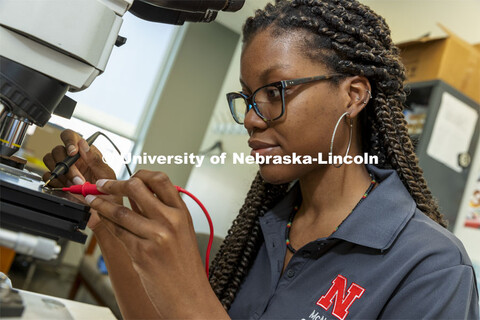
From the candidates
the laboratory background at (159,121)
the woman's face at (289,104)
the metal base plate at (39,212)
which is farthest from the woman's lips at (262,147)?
the metal base plate at (39,212)

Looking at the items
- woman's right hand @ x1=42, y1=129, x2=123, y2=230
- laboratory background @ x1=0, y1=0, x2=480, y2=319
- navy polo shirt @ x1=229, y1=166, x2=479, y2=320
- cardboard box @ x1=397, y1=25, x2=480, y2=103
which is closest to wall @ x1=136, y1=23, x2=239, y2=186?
laboratory background @ x1=0, y1=0, x2=480, y2=319

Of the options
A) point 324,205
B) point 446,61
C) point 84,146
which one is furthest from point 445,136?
point 84,146

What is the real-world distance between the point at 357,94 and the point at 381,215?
25 centimetres

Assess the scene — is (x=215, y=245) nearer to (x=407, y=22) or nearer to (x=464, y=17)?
(x=407, y=22)

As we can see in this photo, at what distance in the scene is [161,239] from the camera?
603mm

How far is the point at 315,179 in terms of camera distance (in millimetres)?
1023

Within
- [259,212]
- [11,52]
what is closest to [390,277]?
[259,212]

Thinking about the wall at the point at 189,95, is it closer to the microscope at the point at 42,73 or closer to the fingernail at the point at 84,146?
the fingernail at the point at 84,146

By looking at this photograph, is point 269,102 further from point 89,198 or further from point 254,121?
point 89,198

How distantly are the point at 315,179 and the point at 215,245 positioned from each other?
1.10ft

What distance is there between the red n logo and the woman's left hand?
29 centimetres

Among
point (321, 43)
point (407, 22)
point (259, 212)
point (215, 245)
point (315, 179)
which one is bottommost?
point (215, 245)

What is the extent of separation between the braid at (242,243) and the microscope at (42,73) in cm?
49

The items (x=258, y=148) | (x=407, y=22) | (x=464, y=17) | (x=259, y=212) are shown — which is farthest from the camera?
(x=464, y=17)
